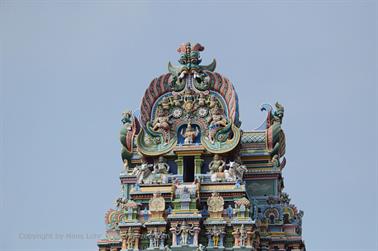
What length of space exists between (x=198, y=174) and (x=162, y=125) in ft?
7.59

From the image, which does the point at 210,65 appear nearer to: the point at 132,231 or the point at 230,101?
the point at 230,101

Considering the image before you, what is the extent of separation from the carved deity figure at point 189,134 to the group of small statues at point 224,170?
1143 mm

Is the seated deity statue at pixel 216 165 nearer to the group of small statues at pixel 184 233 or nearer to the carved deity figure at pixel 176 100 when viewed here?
the carved deity figure at pixel 176 100

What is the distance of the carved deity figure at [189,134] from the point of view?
165ft

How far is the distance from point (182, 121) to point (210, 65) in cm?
270

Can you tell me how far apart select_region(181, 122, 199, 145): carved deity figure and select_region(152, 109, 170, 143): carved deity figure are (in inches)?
24.0

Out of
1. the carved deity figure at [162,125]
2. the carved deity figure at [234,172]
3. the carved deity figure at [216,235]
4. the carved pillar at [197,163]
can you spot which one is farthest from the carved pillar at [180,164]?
the carved deity figure at [216,235]

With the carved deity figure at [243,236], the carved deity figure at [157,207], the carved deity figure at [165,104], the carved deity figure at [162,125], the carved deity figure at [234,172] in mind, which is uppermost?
the carved deity figure at [165,104]

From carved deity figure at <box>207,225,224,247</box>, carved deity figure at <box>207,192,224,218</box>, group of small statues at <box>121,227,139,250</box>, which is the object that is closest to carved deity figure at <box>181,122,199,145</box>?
carved deity figure at <box>207,192,224,218</box>

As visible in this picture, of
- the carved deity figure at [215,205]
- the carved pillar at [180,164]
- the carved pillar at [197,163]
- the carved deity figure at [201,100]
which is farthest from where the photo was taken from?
the carved deity figure at [201,100]

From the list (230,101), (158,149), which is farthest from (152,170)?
(230,101)

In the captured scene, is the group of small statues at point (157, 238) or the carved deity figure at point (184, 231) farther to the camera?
the group of small statues at point (157, 238)

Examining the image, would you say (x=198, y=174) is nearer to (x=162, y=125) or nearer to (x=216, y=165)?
(x=216, y=165)

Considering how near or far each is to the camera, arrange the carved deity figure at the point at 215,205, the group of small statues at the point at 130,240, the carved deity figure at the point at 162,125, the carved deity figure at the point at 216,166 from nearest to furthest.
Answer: the group of small statues at the point at 130,240 < the carved deity figure at the point at 215,205 < the carved deity figure at the point at 216,166 < the carved deity figure at the point at 162,125
